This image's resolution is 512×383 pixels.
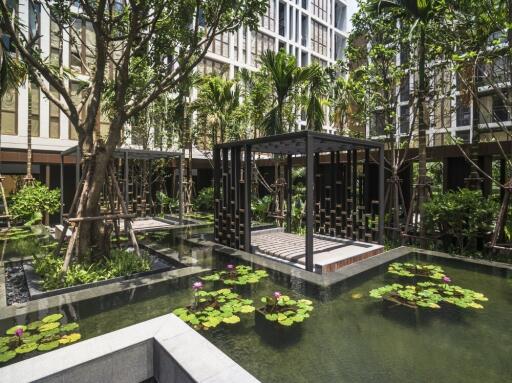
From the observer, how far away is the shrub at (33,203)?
13219mm

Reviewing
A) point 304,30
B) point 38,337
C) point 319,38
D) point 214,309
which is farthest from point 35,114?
point 319,38

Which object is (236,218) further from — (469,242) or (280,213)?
(469,242)

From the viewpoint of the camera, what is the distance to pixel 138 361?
3314mm

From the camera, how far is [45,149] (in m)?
19.2

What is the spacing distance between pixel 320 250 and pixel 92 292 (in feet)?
17.7

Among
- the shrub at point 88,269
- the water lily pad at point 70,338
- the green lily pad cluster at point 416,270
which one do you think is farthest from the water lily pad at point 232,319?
the green lily pad cluster at point 416,270

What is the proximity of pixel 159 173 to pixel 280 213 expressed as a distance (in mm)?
9442

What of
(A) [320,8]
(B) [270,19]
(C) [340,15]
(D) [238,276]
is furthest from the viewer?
(C) [340,15]

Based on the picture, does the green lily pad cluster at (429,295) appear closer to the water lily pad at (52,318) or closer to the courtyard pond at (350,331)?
the courtyard pond at (350,331)

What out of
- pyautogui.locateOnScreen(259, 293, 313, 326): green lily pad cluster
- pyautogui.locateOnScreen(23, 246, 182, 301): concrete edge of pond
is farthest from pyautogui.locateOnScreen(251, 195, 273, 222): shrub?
pyautogui.locateOnScreen(259, 293, 313, 326): green lily pad cluster

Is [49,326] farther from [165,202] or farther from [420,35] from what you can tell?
[165,202]

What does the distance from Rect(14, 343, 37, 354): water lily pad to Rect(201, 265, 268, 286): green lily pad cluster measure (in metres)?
3.12

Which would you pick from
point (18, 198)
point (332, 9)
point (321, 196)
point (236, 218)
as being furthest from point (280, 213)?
point (332, 9)

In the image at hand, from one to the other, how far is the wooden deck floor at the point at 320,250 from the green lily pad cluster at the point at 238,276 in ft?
3.98
